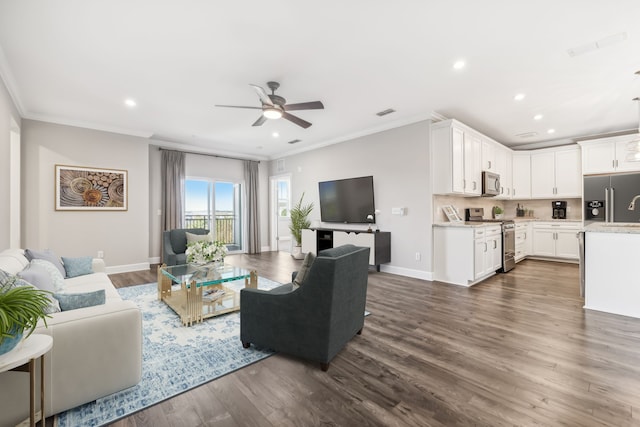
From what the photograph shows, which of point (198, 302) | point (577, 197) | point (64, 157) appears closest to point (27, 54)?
point (64, 157)

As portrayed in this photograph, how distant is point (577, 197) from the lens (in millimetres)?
6355

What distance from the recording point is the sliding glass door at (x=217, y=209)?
23.8 feet

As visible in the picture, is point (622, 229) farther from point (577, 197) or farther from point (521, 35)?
point (577, 197)

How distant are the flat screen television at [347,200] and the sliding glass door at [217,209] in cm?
273

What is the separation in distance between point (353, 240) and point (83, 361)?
4.45 m

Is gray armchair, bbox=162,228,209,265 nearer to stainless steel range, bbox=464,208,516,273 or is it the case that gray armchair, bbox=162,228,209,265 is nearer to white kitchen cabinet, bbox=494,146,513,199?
stainless steel range, bbox=464,208,516,273

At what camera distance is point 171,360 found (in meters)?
2.30

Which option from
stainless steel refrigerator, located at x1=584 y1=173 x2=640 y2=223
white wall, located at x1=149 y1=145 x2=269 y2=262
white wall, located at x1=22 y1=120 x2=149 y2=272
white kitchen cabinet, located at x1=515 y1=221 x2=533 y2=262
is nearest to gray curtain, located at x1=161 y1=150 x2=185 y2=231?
white wall, located at x1=149 y1=145 x2=269 y2=262

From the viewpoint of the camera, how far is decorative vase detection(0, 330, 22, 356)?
124 cm

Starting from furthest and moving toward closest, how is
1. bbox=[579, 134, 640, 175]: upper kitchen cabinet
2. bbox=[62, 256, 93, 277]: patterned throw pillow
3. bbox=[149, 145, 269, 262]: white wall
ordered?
bbox=[149, 145, 269, 262]: white wall, bbox=[579, 134, 640, 175]: upper kitchen cabinet, bbox=[62, 256, 93, 277]: patterned throw pillow

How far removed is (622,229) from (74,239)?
816cm

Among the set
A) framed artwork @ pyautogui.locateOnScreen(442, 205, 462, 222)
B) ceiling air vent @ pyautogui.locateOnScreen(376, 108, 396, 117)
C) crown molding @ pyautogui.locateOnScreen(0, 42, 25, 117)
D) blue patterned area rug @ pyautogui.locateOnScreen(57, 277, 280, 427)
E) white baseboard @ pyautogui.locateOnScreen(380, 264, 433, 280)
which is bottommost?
blue patterned area rug @ pyautogui.locateOnScreen(57, 277, 280, 427)

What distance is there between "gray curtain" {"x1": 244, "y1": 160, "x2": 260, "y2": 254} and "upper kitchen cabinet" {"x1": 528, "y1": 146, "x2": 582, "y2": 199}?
7092 mm

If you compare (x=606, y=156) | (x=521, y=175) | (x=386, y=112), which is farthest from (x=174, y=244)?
(x=606, y=156)
